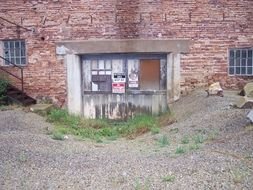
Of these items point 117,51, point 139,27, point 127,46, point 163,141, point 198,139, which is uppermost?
point 139,27

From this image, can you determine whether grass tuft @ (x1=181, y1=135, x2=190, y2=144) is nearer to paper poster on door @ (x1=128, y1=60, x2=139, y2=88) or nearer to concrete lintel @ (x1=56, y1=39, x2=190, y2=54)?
concrete lintel @ (x1=56, y1=39, x2=190, y2=54)

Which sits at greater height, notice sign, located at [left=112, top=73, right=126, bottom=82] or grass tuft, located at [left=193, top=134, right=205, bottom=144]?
notice sign, located at [left=112, top=73, right=126, bottom=82]

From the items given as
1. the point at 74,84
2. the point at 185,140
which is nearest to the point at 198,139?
the point at 185,140

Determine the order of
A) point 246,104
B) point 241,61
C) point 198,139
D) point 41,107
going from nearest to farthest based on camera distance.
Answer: point 198,139 → point 246,104 → point 41,107 → point 241,61

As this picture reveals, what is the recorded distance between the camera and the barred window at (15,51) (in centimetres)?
1545

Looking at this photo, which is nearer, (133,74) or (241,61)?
(241,61)

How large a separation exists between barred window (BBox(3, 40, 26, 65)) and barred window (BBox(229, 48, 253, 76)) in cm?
717

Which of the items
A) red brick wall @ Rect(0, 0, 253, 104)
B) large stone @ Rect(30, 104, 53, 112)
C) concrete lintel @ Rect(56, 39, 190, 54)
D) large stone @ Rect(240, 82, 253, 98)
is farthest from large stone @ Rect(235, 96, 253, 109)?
large stone @ Rect(30, 104, 53, 112)

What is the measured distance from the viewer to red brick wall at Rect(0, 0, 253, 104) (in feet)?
48.3

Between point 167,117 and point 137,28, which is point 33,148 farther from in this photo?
point 137,28

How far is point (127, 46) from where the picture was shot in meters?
14.8

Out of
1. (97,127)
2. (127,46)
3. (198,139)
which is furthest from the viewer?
(127,46)

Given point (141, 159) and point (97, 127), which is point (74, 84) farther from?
point (141, 159)

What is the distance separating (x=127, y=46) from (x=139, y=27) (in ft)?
2.51
